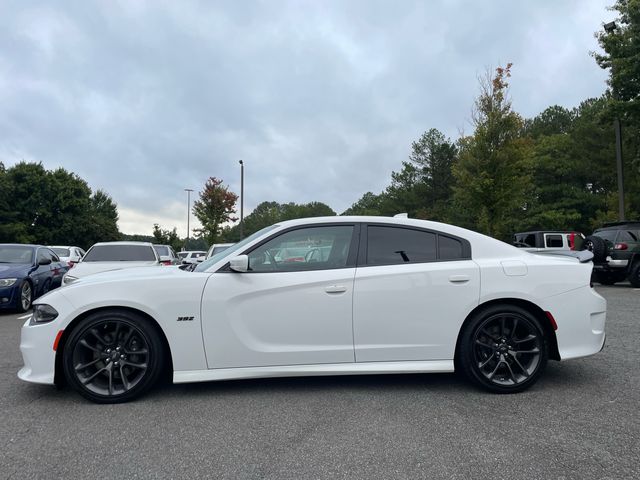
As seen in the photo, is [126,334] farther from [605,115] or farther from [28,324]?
[605,115]

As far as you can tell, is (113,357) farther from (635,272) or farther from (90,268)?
(635,272)

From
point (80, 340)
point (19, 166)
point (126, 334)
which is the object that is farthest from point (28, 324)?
point (19, 166)

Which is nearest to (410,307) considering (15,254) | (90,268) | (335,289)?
(335,289)

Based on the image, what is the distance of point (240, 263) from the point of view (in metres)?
3.51

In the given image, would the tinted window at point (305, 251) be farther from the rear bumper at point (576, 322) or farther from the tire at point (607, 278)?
the tire at point (607, 278)

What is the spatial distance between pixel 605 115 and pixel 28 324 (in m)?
18.9

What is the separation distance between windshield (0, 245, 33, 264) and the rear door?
9.21 m

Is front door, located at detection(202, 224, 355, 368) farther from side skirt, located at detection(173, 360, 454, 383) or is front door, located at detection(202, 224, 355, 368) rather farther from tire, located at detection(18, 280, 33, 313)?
tire, located at detection(18, 280, 33, 313)

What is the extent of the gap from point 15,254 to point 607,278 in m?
15.4

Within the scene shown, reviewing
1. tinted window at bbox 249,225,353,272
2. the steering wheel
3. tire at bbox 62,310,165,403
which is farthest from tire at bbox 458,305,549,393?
tire at bbox 62,310,165,403

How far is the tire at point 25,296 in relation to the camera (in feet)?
29.3

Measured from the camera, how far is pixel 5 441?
9.14ft

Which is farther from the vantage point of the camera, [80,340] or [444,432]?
[80,340]

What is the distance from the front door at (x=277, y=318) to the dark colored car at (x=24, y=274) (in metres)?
7.28
